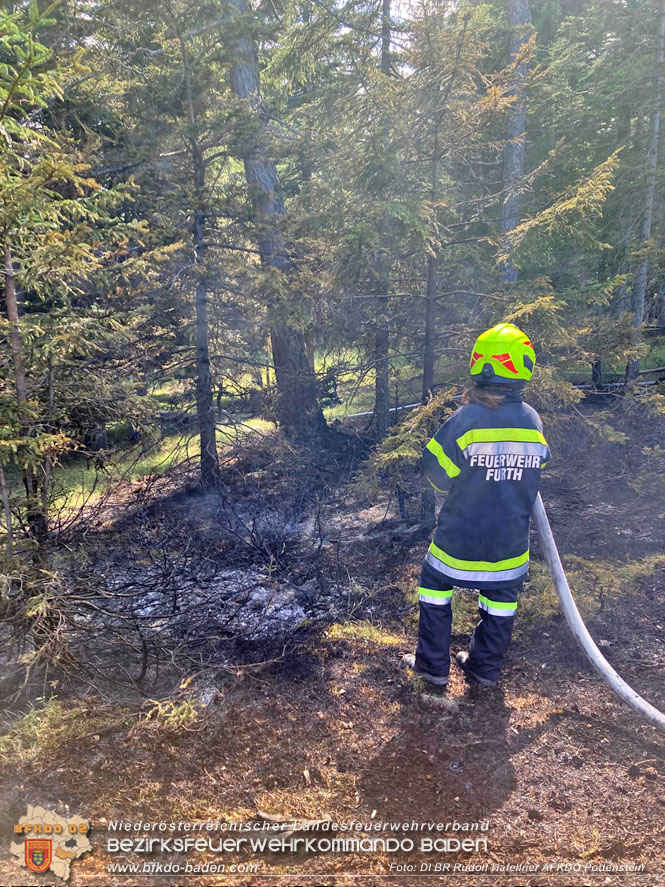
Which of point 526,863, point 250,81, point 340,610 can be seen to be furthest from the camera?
point 250,81

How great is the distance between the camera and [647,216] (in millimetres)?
10523

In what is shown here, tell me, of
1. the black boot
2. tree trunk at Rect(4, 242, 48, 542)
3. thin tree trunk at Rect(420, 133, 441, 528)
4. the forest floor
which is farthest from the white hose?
tree trunk at Rect(4, 242, 48, 542)

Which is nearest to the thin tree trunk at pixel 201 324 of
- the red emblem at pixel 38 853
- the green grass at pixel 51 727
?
the green grass at pixel 51 727

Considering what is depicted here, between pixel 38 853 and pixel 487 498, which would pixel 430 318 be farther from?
pixel 38 853

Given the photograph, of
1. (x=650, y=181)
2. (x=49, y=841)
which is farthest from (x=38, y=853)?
(x=650, y=181)

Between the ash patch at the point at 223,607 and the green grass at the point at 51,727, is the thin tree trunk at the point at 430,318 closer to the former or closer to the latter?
the ash patch at the point at 223,607

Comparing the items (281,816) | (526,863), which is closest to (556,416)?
(526,863)

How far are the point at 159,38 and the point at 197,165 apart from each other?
2.23 m

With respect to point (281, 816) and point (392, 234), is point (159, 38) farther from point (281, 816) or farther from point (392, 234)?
point (281, 816)

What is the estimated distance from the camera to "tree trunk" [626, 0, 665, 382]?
32.0ft

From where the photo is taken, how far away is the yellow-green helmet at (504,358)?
145 inches

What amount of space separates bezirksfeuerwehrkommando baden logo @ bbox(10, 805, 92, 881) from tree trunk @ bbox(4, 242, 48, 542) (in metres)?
1.89

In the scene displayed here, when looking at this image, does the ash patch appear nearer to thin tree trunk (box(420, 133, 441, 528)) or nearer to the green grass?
the green grass

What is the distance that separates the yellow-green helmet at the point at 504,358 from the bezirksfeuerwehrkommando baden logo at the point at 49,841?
3728 millimetres
